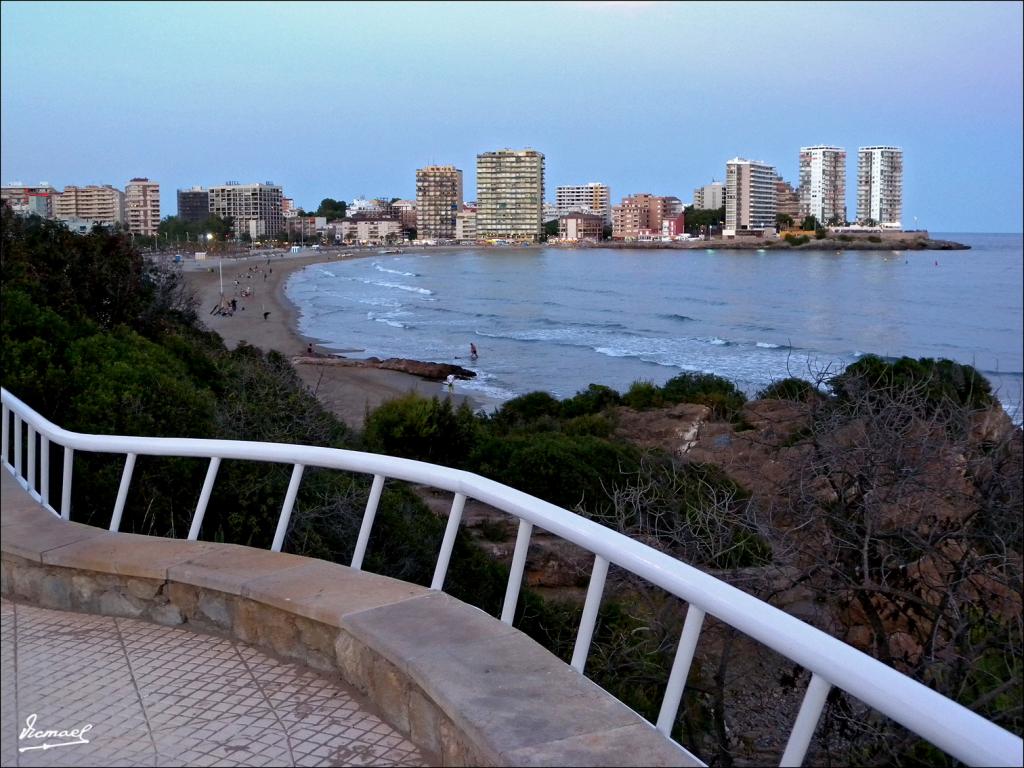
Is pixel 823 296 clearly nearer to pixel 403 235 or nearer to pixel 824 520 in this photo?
pixel 824 520

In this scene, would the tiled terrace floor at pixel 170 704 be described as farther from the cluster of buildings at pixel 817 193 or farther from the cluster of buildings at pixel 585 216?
the cluster of buildings at pixel 817 193

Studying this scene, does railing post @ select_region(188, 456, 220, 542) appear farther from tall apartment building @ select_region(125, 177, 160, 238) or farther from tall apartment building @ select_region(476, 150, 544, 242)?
tall apartment building @ select_region(476, 150, 544, 242)

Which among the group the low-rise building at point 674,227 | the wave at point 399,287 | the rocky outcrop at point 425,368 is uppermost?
the low-rise building at point 674,227

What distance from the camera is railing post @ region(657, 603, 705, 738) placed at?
89.6 inches

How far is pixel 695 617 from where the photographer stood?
7.46 ft

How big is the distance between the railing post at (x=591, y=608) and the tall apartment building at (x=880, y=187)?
606 feet

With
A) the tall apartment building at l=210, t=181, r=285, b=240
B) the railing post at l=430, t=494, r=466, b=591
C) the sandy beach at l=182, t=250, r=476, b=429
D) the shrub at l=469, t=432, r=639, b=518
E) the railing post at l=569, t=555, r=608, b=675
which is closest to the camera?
the railing post at l=569, t=555, r=608, b=675

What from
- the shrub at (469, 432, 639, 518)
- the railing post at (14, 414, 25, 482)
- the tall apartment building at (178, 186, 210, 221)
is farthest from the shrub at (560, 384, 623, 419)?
the tall apartment building at (178, 186, 210, 221)

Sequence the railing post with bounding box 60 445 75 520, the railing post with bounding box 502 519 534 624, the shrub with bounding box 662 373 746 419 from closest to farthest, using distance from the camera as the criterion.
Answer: the railing post with bounding box 502 519 534 624 → the railing post with bounding box 60 445 75 520 → the shrub with bounding box 662 373 746 419

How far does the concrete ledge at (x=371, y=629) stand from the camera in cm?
232

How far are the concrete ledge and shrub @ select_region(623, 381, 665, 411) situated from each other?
2121cm

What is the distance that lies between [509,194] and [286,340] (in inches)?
6189

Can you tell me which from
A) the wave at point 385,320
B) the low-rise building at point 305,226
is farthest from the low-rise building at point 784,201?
the wave at point 385,320

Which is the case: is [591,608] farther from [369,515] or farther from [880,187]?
[880,187]
